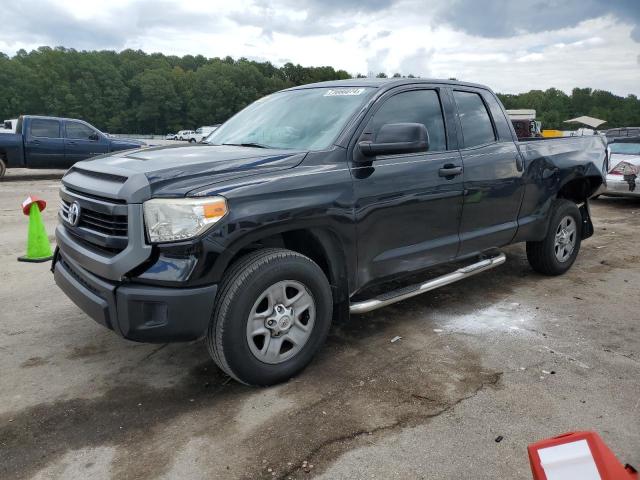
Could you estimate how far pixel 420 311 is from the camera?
4.42 meters

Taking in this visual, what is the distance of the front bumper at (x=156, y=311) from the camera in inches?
105

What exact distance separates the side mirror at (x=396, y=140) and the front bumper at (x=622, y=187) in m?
8.70

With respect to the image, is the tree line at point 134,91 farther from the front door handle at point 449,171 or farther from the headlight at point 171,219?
the headlight at point 171,219

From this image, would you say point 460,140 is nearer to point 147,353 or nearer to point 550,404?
point 550,404

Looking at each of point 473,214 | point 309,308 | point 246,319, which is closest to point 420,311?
point 473,214

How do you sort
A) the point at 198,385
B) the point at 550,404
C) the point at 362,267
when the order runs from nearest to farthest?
the point at 550,404 < the point at 198,385 < the point at 362,267

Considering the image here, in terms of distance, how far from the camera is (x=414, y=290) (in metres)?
3.75

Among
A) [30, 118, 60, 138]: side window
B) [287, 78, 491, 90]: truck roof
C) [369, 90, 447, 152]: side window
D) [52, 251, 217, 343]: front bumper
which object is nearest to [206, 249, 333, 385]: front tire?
[52, 251, 217, 343]: front bumper

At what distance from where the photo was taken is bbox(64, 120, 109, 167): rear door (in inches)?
583

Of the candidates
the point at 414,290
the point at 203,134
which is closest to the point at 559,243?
the point at 414,290

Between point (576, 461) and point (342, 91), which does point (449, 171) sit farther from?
point (576, 461)

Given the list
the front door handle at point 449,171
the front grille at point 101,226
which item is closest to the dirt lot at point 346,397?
the front grille at point 101,226

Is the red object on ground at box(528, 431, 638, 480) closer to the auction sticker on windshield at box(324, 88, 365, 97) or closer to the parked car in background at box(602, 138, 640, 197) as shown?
the auction sticker on windshield at box(324, 88, 365, 97)

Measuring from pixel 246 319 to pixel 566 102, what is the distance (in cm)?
12835
